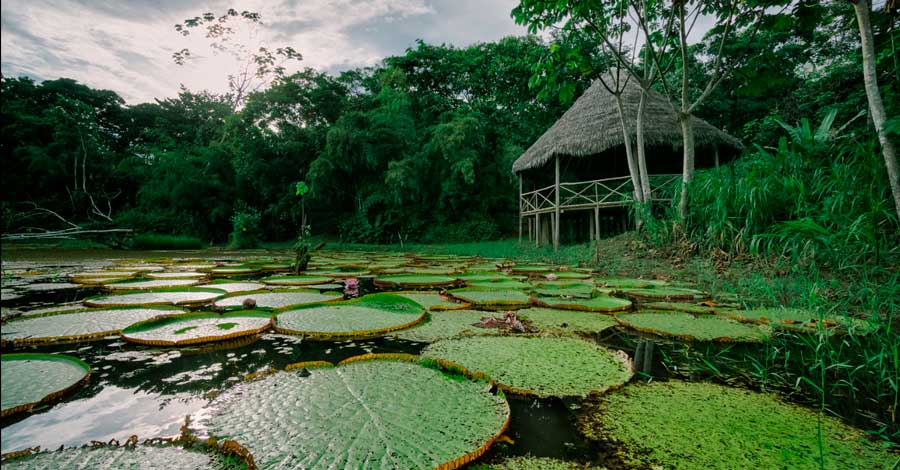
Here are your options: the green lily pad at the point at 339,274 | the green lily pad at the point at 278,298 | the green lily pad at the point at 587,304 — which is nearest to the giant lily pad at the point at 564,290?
the green lily pad at the point at 587,304

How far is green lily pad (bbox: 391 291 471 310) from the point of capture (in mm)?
2279

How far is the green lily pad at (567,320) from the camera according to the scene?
1929 mm

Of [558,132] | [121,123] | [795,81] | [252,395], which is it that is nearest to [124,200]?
[121,123]

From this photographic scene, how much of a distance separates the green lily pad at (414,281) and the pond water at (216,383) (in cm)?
176

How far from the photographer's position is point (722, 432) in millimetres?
925

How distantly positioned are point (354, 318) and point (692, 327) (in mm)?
1754

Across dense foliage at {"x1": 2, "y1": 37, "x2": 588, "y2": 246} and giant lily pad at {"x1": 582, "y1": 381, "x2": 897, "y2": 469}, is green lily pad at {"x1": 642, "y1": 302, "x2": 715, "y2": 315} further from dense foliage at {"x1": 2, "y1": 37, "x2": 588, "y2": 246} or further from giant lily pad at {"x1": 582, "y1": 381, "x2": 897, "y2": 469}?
dense foliage at {"x1": 2, "y1": 37, "x2": 588, "y2": 246}

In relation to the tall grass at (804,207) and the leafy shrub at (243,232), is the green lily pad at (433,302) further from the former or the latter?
the leafy shrub at (243,232)

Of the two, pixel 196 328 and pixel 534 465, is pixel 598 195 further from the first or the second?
pixel 534 465

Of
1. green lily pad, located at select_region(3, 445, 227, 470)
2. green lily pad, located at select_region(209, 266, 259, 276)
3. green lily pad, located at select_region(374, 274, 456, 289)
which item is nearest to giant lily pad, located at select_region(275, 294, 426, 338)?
green lily pad, located at select_region(3, 445, 227, 470)

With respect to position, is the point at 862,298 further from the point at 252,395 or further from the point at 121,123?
the point at 121,123

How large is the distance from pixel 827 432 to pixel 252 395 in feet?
5.00

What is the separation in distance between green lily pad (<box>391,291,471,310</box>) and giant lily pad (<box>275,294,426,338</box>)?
129 millimetres

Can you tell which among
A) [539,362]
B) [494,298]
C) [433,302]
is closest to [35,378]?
[539,362]
